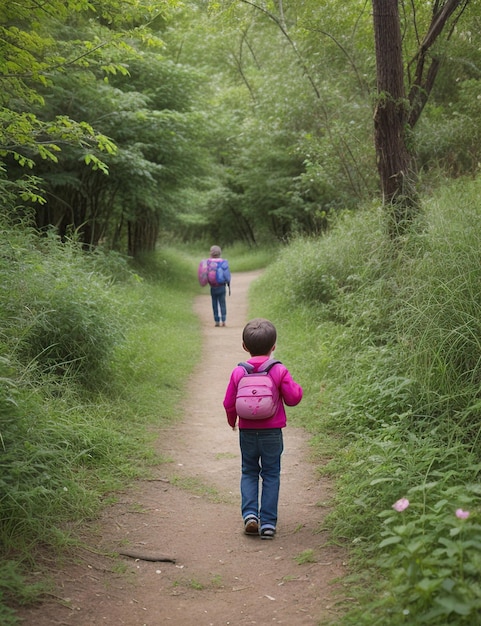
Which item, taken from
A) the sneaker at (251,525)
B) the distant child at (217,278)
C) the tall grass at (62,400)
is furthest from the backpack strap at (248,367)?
the distant child at (217,278)

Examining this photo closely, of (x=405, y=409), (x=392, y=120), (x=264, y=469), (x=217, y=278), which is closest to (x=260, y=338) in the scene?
(x=264, y=469)

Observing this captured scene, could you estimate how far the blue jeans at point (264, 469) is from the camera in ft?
13.9

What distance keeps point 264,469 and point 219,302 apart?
9.00m

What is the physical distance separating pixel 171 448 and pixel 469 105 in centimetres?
1021

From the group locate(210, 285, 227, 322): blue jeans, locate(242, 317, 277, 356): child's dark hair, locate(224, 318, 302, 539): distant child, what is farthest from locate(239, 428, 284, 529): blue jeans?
locate(210, 285, 227, 322): blue jeans

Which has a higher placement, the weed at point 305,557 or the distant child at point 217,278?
the distant child at point 217,278

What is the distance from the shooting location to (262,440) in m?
4.24

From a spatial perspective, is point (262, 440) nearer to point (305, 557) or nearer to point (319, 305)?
point (305, 557)

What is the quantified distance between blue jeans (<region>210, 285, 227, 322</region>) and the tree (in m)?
5.29

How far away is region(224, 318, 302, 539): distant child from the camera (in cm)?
421

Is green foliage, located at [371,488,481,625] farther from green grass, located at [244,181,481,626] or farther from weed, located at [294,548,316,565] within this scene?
weed, located at [294,548,316,565]

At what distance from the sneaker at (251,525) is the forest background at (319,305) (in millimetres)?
573

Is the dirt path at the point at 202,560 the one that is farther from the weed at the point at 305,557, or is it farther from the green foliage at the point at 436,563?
the green foliage at the point at 436,563

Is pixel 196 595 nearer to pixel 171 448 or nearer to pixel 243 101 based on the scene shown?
pixel 171 448
